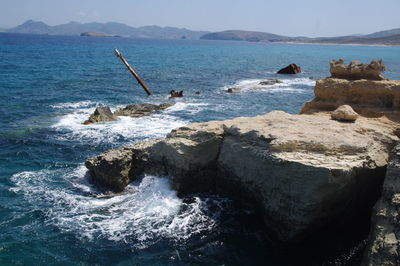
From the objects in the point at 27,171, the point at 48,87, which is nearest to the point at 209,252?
the point at 27,171

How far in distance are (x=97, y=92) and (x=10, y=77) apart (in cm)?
1489

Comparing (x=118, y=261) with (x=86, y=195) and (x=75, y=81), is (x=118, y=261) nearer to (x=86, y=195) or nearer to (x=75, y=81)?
(x=86, y=195)

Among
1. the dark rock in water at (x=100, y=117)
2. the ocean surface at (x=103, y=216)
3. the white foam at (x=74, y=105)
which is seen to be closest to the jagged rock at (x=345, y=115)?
the ocean surface at (x=103, y=216)

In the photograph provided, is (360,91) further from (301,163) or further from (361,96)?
(301,163)

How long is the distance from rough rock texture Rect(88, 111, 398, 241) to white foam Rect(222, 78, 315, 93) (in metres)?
31.7

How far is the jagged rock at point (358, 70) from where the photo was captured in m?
16.9

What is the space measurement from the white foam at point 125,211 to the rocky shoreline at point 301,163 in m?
0.73

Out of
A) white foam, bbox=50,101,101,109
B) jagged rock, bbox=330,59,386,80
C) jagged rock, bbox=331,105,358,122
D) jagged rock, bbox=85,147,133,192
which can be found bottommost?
white foam, bbox=50,101,101,109

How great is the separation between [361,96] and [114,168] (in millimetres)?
11314

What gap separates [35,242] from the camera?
12.5 metres

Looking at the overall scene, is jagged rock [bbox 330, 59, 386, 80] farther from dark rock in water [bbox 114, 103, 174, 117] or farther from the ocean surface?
dark rock in water [bbox 114, 103, 174, 117]

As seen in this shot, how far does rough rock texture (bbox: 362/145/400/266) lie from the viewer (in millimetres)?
9039

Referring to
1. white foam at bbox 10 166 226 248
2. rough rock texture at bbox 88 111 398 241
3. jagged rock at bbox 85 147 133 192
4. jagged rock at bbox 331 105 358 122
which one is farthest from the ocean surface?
jagged rock at bbox 331 105 358 122

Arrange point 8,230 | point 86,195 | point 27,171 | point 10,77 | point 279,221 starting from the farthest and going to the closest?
point 10,77 < point 27,171 < point 86,195 < point 8,230 < point 279,221
